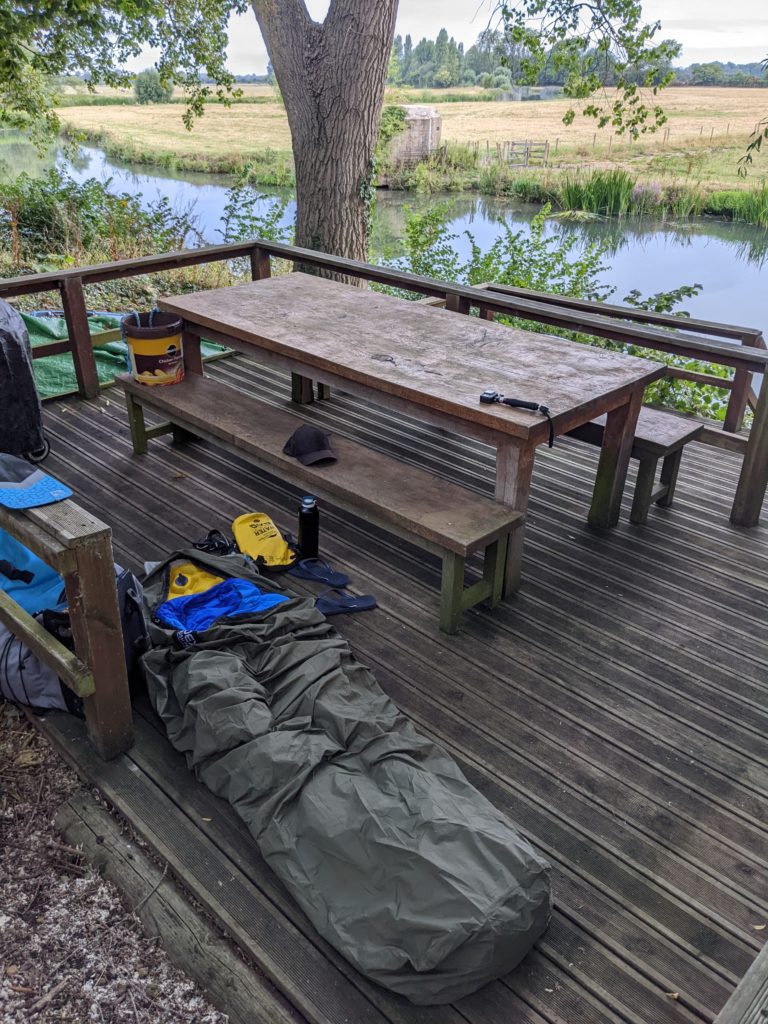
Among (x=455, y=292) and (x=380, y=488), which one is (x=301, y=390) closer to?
(x=455, y=292)

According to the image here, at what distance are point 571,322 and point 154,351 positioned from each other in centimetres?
199

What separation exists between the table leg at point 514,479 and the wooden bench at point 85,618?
142 centimetres

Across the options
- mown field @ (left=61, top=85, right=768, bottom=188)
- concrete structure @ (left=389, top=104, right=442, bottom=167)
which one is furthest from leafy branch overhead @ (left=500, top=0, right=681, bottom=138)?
concrete structure @ (left=389, top=104, right=442, bottom=167)

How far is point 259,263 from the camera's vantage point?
517 cm

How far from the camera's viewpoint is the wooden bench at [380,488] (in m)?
2.71

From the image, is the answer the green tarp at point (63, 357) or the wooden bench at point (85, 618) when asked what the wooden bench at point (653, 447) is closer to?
the wooden bench at point (85, 618)

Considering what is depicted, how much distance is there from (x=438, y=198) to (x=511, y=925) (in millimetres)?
19227

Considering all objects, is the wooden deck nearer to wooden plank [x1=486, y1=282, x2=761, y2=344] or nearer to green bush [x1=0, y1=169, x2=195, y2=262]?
wooden plank [x1=486, y1=282, x2=761, y2=344]

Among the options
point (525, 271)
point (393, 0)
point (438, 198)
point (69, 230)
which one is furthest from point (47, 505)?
point (438, 198)

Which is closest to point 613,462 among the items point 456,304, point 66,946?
point 456,304

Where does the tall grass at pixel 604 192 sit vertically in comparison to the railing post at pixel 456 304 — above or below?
below

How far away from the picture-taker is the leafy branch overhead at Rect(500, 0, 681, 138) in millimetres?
7797

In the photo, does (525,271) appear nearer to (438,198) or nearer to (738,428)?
(738,428)

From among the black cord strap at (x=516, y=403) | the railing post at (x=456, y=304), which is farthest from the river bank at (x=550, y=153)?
the black cord strap at (x=516, y=403)
